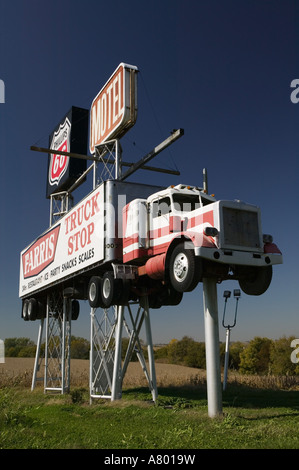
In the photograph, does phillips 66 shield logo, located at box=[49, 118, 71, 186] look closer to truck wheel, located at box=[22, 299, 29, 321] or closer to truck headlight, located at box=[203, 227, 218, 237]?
truck wheel, located at box=[22, 299, 29, 321]

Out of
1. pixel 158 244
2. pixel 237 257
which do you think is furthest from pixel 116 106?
pixel 237 257

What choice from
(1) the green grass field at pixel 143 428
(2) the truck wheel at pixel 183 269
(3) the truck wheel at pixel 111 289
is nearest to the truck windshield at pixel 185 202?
(2) the truck wheel at pixel 183 269

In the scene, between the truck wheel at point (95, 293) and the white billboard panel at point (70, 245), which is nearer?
the truck wheel at point (95, 293)

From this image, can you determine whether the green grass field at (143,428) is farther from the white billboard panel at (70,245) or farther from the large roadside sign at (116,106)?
the large roadside sign at (116,106)

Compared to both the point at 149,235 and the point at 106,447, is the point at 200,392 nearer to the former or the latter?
the point at 149,235

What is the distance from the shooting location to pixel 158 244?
45.0ft

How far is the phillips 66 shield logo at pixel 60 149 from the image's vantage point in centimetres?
2688

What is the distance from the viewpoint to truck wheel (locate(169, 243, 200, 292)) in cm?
1153

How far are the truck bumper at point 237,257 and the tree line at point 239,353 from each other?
32607mm

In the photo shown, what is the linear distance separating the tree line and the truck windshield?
32.5m

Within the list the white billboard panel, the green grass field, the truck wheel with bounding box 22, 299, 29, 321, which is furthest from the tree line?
the green grass field

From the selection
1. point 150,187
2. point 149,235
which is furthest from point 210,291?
point 150,187

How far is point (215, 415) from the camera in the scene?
40.6 feet

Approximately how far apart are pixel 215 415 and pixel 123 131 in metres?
11.9
